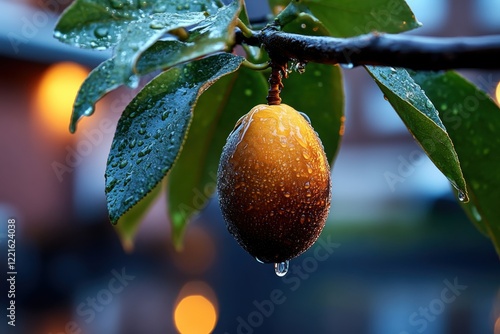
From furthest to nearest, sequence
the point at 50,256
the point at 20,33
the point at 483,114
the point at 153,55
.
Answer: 1. the point at 50,256
2. the point at 20,33
3. the point at 483,114
4. the point at 153,55

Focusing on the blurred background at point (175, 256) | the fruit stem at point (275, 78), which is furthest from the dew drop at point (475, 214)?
the blurred background at point (175, 256)

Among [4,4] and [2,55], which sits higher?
[4,4]

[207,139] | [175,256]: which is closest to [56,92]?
[175,256]

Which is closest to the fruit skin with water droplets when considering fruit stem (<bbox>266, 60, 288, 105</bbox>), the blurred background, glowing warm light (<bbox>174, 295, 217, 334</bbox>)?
fruit stem (<bbox>266, 60, 288, 105</bbox>)

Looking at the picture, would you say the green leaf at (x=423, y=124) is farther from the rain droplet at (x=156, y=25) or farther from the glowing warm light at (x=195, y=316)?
the glowing warm light at (x=195, y=316)

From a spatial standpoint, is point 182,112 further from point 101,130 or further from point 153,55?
point 101,130

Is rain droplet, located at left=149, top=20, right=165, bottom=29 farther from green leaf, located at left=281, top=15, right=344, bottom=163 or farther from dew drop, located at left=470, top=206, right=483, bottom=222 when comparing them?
dew drop, located at left=470, top=206, right=483, bottom=222

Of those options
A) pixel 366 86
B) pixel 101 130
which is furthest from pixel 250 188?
pixel 366 86
